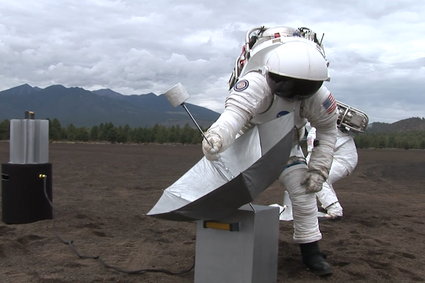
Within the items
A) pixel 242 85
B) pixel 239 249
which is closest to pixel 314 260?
pixel 239 249

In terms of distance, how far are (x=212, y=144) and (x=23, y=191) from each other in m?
3.87

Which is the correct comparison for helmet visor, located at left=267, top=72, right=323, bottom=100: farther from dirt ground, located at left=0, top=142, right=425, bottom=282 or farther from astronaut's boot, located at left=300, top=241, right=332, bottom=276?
dirt ground, located at left=0, top=142, right=425, bottom=282

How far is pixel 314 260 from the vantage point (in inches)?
197

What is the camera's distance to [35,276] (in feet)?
15.5

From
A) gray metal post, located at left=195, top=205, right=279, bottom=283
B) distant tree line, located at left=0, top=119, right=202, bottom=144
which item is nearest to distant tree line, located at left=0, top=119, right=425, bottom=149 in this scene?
distant tree line, located at left=0, top=119, right=202, bottom=144

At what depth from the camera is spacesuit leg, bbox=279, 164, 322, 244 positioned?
4984mm

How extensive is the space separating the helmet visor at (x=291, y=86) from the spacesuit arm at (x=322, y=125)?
403 mm

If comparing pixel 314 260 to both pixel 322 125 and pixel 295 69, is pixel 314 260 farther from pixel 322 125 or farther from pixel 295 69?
pixel 295 69

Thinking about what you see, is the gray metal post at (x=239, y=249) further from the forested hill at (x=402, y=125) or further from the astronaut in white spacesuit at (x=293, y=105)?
the forested hill at (x=402, y=125)

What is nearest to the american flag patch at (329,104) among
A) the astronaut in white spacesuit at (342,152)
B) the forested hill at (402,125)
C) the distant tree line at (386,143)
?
the astronaut in white spacesuit at (342,152)

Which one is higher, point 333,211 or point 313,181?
point 313,181

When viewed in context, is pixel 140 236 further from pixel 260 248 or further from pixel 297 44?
pixel 297 44

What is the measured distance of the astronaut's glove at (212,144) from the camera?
3.94 meters

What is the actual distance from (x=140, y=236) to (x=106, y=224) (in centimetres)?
85
